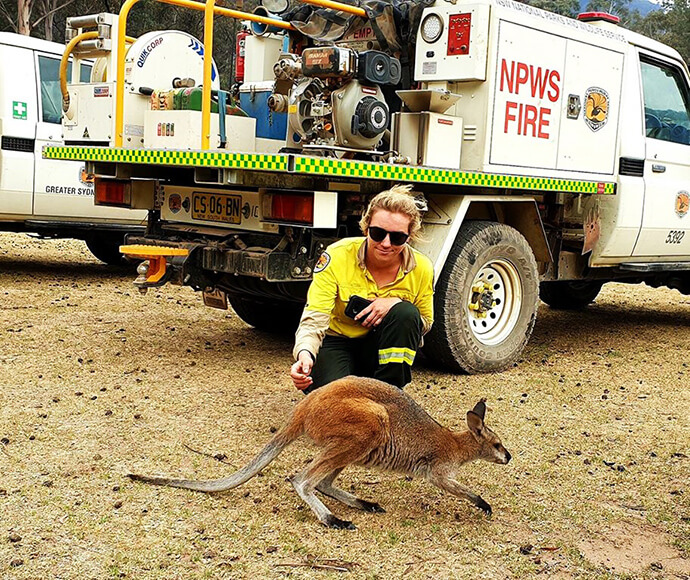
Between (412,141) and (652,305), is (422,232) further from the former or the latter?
(652,305)

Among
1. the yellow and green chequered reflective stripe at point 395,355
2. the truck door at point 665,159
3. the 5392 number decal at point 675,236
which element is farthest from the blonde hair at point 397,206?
the 5392 number decal at point 675,236

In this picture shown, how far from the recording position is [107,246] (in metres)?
11.1

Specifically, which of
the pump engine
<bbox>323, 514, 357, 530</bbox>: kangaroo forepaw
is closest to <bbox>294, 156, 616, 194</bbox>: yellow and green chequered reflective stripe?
the pump engine

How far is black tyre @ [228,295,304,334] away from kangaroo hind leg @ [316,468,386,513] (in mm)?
3574

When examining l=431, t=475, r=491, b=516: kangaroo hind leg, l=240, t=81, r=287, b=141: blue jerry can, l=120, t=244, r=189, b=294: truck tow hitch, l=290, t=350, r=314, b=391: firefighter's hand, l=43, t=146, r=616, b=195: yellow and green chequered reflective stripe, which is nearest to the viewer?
l=431, t=475, r=491, b=516: kangaroo hind leg

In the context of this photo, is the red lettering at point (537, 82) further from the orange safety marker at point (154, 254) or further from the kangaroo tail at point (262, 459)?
the kangaroo tail at point (262, 459)

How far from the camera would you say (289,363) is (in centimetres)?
670

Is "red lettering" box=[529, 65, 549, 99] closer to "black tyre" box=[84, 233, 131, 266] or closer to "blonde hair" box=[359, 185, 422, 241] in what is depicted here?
"blonde hair" box=[359, 185, 422, 241]

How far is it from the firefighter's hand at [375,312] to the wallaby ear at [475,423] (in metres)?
0.76

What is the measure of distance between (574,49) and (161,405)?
153 inches

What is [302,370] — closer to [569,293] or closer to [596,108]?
[596,108]

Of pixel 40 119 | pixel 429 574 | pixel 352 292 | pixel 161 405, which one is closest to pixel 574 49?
pixel 352 292

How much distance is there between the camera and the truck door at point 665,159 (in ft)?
25.6

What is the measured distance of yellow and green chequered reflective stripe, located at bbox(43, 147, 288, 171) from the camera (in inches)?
209
